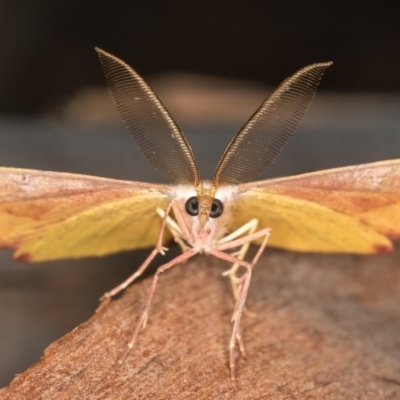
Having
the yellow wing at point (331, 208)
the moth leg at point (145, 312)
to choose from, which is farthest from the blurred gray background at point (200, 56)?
the moth leg at point (145, 312)

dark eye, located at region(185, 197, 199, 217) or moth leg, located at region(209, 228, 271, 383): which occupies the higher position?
dark eye, located at region(185, 197, 199, 217)

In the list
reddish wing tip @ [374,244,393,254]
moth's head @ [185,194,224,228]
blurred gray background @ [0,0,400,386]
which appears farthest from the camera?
blurred gray background @ [0,0,400,386]

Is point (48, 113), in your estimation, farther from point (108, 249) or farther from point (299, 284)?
Result: point (299, 284)

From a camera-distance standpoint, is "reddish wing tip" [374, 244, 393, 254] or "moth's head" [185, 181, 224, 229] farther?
"reddish wing tip" [374, 244, 393, 254]

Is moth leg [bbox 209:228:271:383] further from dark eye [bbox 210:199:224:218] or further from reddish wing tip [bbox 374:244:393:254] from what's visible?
reddish wing tip [bbox 374:244:393:254]

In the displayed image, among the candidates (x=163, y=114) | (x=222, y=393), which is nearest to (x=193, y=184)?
(x=163, y=114)

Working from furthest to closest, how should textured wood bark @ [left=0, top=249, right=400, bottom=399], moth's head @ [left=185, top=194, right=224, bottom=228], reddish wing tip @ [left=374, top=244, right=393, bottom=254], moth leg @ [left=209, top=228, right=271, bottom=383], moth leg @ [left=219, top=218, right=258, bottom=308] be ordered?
reddish wing tip @ [left=374, top=244, right=393, bottom=254], moth leg @ [left=219, top=218, right=258, bottom=308], moth's head @ [left=185, top=194, right=224, bottom=228], moth leg @ [left=209, top=228, right=271, bottom=383], textured wood bark @ [left=0, top=249, right=400, bottom=399]

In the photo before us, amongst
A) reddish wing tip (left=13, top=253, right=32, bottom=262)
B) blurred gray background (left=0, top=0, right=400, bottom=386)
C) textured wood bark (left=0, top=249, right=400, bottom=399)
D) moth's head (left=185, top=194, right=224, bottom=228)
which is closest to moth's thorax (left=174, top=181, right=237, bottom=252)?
moth's head (left=185, top=194, right=224, bottom=228)

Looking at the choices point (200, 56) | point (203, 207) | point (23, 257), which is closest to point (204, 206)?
point (203, 207)
